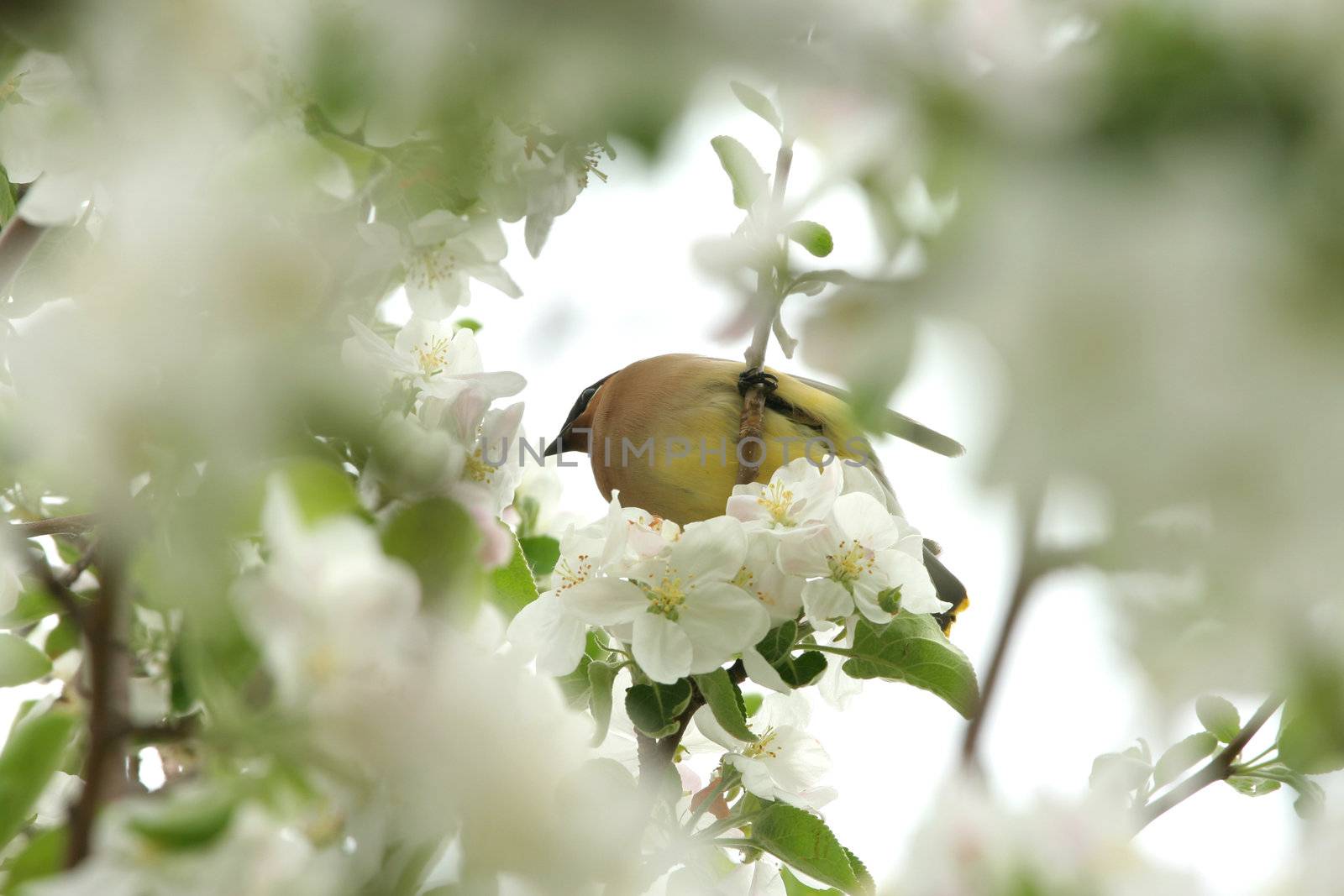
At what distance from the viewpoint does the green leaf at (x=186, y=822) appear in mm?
302

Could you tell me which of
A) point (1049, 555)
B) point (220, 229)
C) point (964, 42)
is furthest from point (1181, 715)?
point (220, 229)

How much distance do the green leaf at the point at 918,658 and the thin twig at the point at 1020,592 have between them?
21.8 inches

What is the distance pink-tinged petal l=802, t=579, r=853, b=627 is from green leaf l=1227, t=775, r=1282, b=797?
0.97 ft

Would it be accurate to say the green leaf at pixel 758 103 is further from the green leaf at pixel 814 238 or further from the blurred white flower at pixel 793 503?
the blurred white flower at pixel 793 503

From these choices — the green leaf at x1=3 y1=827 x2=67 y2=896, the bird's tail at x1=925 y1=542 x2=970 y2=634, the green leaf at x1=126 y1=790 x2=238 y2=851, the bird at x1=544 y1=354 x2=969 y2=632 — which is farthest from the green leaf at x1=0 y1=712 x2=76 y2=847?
the bird's tail at x1=925 y1=542 x2=970 y2=634

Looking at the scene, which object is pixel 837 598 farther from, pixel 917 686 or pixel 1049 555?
pixel 1049 555

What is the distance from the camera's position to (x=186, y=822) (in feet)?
1.00

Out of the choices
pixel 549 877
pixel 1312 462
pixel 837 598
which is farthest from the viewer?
pixel 837 598

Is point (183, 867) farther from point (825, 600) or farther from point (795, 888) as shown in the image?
point (795, 888)

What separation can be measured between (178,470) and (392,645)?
0.11m

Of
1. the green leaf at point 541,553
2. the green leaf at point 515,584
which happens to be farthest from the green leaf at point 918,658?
the green leaf at point 541,553

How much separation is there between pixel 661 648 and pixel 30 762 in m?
0.38

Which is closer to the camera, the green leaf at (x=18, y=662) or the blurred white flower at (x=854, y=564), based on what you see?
the green leaf at (x=18, y=662)

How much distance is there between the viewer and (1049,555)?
0.26 m
